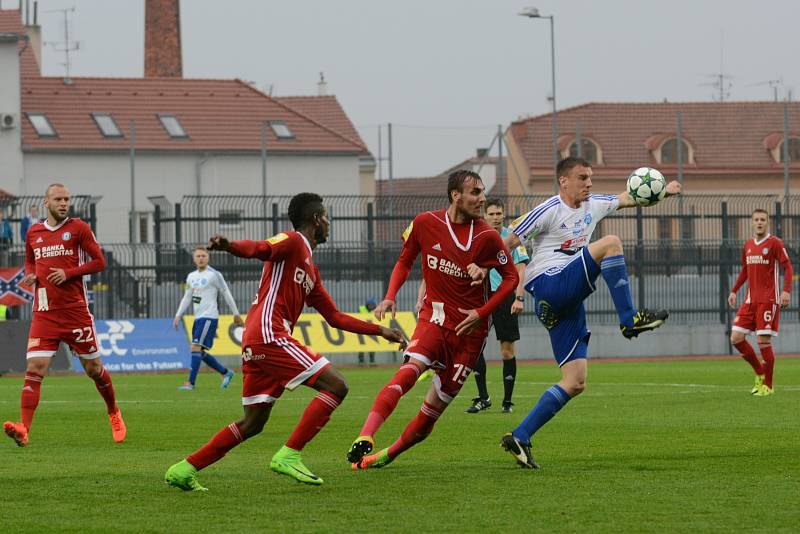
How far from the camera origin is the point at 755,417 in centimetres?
1434

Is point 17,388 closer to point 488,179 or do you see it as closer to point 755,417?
point 755,417

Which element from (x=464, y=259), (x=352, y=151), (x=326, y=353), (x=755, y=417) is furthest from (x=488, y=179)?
(x=464, y=259)

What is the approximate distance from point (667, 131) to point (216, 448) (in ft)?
194

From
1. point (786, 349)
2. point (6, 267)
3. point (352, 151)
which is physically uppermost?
point (352, 151)

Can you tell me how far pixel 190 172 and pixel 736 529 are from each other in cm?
5025

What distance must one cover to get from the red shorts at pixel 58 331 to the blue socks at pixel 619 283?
5.25 meters

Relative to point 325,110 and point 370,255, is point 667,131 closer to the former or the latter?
point 325,110

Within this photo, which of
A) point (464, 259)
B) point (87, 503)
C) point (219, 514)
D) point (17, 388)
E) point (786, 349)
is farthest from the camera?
point (786, 349)

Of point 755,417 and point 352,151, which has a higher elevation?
point 352,151

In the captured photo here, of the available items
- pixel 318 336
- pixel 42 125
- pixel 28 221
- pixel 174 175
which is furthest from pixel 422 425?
pixel 42 125

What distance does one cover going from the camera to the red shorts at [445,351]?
951 centimetres

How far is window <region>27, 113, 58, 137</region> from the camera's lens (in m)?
54.6

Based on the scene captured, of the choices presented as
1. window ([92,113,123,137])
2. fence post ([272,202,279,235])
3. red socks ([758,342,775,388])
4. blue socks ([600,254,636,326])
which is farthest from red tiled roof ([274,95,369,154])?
blue socks ([600,254,636,326])

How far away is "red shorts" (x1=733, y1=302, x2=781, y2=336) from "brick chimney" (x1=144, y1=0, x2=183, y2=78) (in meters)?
51.7
